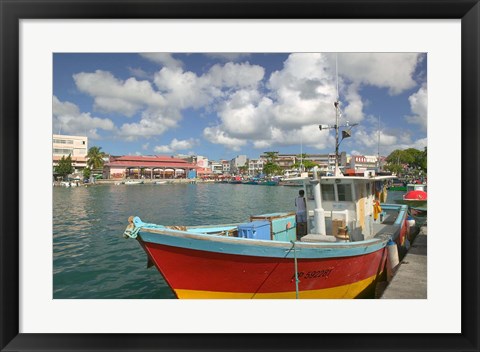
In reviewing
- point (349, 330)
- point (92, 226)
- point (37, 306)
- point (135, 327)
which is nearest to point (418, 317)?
point (349, 330)

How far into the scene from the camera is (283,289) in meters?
5.39

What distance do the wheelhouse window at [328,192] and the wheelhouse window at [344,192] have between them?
0.43 ft

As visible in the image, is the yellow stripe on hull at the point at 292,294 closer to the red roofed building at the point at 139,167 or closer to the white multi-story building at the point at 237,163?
the red roofed building at the point at 139,167

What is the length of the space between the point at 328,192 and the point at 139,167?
6144 centimetres

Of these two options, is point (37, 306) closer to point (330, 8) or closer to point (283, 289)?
point (283, 289)

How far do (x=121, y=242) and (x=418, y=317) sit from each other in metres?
11.7

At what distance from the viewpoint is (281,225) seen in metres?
7.09

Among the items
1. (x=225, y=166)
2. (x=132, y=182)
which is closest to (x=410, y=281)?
(x=132, y=182)

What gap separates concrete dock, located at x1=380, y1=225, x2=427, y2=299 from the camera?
4.63 metres

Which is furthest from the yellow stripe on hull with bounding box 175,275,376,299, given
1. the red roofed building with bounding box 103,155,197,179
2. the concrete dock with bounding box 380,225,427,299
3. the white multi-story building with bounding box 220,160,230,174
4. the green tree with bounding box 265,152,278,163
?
the white multi-story building with bounding box 220,160,230,174

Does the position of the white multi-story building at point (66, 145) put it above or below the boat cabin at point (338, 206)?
above

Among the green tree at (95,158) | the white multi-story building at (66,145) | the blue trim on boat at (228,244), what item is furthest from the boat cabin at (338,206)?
the green tree at (95,158)

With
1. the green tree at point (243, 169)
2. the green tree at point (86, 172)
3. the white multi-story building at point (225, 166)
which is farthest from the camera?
the white multi-story building at point (225, 166)

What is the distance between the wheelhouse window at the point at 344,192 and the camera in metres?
6.80
